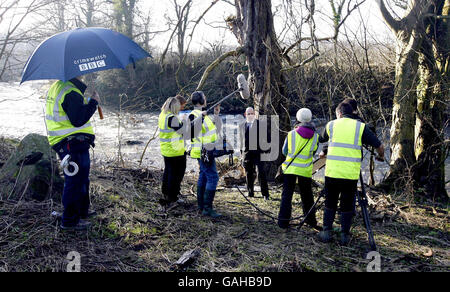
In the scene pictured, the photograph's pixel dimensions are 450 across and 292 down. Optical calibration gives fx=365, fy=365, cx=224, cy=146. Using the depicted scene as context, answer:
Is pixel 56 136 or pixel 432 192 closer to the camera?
pixel 56 136

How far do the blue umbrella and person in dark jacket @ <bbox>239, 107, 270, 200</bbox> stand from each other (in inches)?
112

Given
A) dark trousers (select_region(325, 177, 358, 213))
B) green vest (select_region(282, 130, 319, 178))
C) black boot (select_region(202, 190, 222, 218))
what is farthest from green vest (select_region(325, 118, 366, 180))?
black boot (select_region(202, 190, 222, 218))

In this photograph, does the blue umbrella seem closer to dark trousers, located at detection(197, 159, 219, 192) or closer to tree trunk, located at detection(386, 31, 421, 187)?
dark trousers, located at detection(197, 159, 219, 192)

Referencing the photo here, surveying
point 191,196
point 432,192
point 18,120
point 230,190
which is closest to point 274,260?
point 191,196

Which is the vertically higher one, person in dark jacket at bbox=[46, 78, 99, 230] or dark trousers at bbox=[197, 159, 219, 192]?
person in dark jacket at bbox=[46, 78, 99, 230]

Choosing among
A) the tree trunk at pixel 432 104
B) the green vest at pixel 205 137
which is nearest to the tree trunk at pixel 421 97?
the tree trunk at pixel 432 104

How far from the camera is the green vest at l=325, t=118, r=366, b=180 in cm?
451

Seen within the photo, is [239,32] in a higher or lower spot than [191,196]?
higher

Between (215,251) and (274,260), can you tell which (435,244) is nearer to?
(274,260)

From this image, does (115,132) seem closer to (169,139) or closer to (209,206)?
(169,139)

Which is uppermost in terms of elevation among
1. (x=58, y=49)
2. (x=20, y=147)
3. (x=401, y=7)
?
(x=401, y=7)
